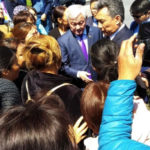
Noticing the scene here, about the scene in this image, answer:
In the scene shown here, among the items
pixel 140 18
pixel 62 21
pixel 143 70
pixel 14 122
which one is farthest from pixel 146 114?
pixel 62 21

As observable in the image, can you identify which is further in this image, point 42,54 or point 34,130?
point 42,54

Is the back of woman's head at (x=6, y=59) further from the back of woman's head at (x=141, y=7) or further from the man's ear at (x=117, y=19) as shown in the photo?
the back of woman's head at (x=141, y=7)

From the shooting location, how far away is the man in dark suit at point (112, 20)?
3008 millimetres

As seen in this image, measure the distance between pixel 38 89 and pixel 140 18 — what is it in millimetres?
2574

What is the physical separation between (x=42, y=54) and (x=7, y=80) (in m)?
0.37

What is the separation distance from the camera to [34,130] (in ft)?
2.96

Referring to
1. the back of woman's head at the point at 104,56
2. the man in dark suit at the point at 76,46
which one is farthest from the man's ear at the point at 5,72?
the man in dark suit at the point at 76,46

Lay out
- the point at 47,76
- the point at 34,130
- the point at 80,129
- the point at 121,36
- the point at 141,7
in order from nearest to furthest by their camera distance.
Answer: the point at 34,130 → the point at 80,129 → the point at 47,76 → the point at 121,36 → the point at 141,7

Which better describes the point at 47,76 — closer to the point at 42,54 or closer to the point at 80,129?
the point at 42,54

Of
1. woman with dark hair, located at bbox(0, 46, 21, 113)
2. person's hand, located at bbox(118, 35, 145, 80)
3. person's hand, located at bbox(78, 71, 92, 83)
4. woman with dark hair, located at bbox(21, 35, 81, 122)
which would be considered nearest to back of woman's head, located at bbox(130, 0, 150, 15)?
person's hand, located at bbox(78, 71, 92, 83)

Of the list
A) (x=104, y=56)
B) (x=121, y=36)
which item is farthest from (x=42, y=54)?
(x=121, y=36)

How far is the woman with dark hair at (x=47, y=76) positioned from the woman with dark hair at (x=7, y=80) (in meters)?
0.08

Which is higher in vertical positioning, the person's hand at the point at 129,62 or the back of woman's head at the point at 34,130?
the person's hand at the point at 129,62

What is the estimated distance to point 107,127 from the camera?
1.00 meters
